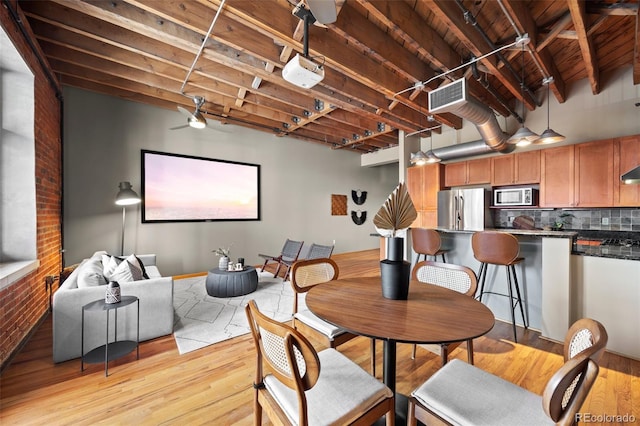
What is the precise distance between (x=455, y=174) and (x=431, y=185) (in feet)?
1.59

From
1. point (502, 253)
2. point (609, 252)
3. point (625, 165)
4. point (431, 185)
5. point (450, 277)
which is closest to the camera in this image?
point (450, 277)

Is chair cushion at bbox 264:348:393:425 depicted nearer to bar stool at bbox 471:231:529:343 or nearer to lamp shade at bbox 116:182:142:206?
bar stool at bbox 471:231:529:343

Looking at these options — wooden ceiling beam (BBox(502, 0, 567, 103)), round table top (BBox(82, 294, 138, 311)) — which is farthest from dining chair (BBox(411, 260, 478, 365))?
round table top (BBox(82, 294, 138, 311))

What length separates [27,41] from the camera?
2.36m

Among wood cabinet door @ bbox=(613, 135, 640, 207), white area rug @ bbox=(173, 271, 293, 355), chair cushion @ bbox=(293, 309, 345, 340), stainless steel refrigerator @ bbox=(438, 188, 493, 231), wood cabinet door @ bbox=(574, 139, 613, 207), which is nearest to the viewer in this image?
chair cushion @ bbox=(293, 309, 345, 340)

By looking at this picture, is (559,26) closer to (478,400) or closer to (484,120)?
(484,120)

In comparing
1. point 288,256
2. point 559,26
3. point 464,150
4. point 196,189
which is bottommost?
point 288,256

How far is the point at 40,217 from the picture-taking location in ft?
8.89

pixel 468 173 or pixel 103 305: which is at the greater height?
pixel 468 173

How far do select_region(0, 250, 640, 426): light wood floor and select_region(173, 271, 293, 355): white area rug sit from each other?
0.14m

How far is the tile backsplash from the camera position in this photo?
3551mm

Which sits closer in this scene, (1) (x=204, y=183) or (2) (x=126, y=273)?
(2) (x=126, y=273)

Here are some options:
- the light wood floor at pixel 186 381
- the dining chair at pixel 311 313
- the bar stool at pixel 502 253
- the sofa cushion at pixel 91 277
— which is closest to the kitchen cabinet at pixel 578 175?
the bar stool at pixel 502 253

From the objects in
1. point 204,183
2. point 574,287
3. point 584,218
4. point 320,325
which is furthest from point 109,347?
point 584,218
